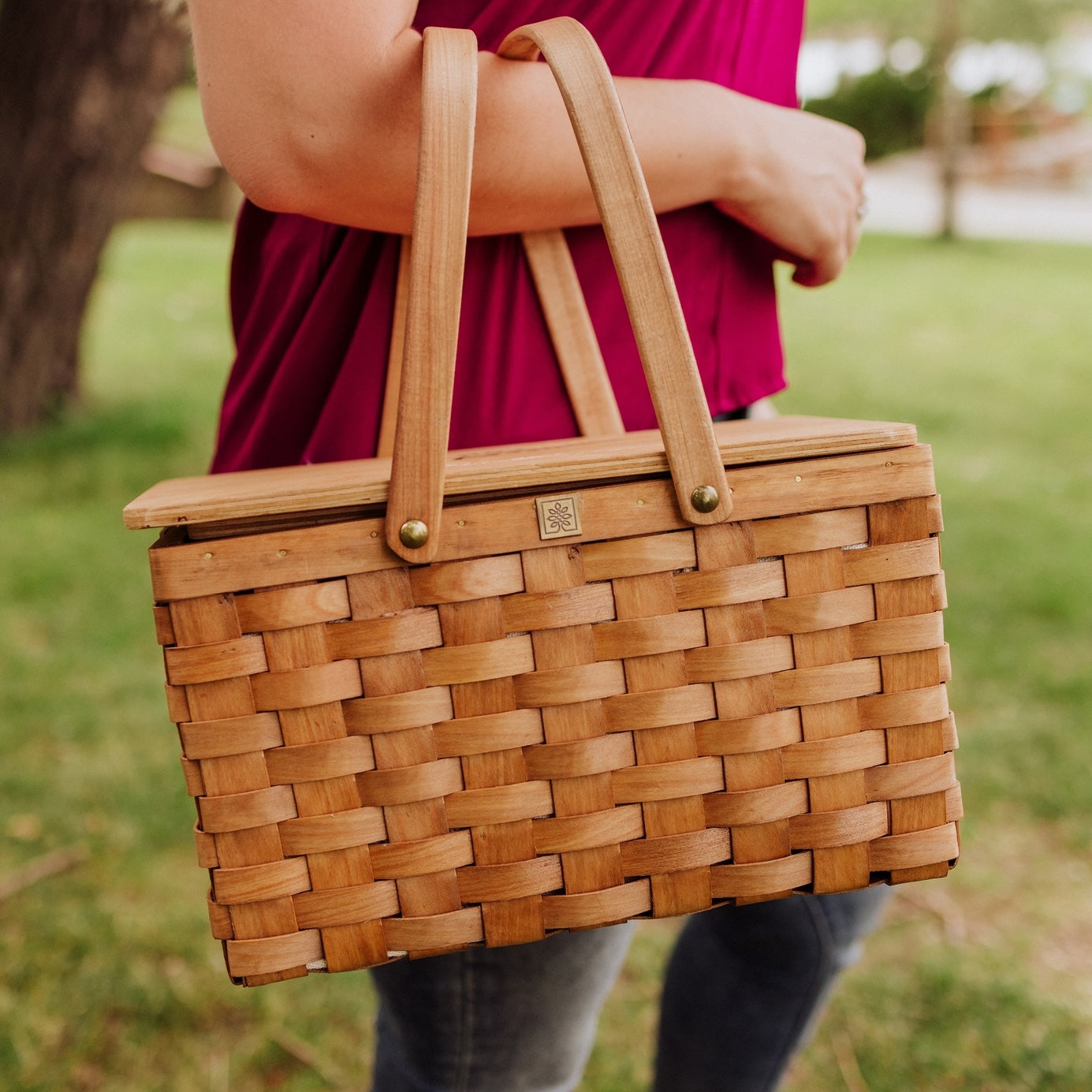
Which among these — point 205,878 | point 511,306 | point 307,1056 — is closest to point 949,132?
point 205,878

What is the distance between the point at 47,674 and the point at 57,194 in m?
2.15

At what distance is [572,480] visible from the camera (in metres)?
0.79

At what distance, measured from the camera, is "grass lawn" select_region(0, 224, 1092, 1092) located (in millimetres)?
1866

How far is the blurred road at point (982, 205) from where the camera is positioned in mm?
10680

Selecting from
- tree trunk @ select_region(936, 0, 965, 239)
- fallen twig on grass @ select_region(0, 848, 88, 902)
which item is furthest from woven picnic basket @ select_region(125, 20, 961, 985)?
tree trunk @ select_region(936, 0, 965, 239)

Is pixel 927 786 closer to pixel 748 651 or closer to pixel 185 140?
pixel 748 651

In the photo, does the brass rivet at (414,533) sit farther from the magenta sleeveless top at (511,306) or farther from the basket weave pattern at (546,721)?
the magenta sleeveless top at (511,306)

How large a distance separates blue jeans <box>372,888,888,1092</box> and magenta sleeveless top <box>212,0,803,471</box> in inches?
16.8

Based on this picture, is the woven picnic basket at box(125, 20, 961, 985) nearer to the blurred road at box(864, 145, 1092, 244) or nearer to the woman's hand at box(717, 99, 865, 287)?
the woman's hand at box(717, 99, 865, 287)

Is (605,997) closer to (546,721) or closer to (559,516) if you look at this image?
(546,721)

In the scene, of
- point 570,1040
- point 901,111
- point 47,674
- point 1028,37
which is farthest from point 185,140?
point 570,1040

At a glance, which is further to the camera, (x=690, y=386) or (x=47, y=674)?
(x=47, y=674)

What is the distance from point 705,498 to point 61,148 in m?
4.22

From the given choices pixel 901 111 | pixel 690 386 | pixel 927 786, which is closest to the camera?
pixel 690 386
